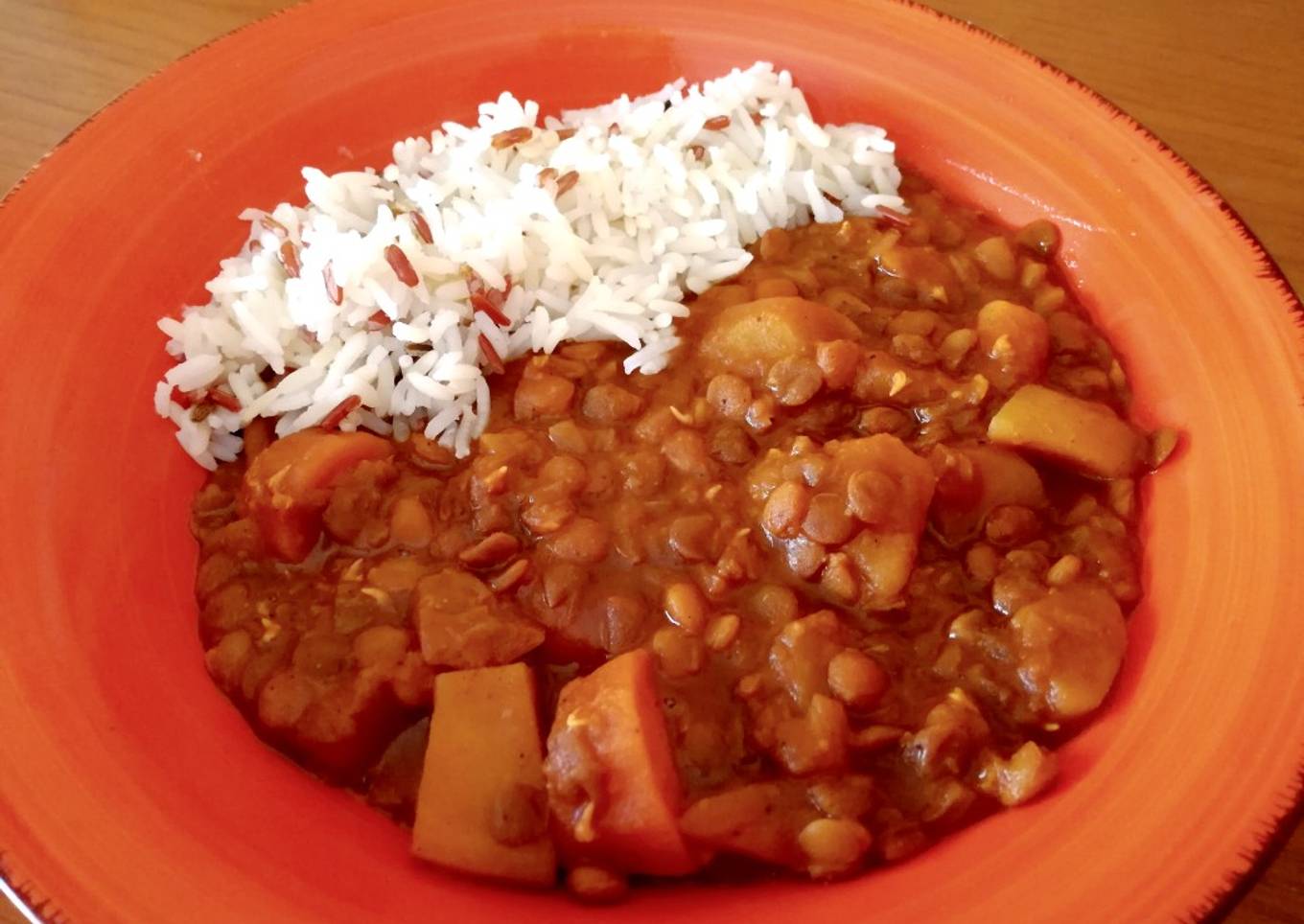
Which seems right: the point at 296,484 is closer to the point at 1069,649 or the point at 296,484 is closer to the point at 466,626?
the point at 466,626

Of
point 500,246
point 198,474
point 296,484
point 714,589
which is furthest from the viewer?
point 500,246

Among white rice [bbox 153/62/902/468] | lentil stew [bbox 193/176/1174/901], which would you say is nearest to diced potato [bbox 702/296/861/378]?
lentil stew [bbox 193/176/1174/901]

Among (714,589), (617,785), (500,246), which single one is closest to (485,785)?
(617,785)

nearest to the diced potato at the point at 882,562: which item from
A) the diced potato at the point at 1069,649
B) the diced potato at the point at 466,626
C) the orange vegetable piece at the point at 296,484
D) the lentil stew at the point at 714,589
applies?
the lentil stew at the point at 714,589

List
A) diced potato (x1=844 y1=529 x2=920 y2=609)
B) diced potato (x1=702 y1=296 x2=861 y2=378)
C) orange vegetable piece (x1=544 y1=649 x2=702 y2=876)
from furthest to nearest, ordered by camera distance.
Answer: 1. diced potato (x1=702 y1=296 x2=861 y2=378)
2. diced potato (x1=844 y1=529 x2=920 y2=609)
3. orange vegetable piece (x1=544 y1=649 x2=702 y2=876)

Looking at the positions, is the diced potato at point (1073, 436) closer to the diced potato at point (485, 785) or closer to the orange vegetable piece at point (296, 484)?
the diced potato at point (485, 785)

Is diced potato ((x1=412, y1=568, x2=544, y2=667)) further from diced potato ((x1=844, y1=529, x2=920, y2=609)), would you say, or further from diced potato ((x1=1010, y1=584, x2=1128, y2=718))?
diced potato ((x1=1010, y1=584, x2=1128, y2=718))

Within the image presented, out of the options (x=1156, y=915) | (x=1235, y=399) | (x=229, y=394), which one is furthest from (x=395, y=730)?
(x=1235, y=399)
